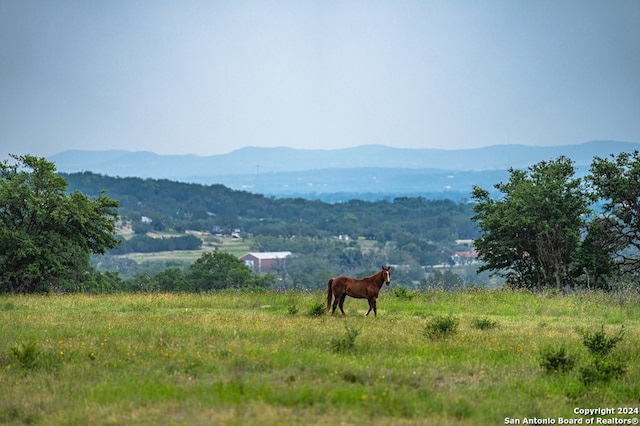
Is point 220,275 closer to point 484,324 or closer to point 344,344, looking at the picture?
point 484,324

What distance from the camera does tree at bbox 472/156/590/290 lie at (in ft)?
111

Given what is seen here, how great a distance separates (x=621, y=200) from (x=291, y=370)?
85.6 ft

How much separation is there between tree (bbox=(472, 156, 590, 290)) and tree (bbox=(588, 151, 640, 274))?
0.98m

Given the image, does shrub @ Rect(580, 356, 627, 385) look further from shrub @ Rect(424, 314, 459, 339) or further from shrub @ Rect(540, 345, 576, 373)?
shrub @ Rect(424, 314, 459, 339)

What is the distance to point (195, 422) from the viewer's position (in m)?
9.16

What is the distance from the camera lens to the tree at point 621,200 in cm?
3300

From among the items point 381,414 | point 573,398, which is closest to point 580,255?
point 573,398

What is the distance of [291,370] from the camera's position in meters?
11.7

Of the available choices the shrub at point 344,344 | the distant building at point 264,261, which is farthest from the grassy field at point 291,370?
the distant building at point 264,261

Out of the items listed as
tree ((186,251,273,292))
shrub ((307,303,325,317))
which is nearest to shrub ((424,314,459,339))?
shrub ((307,303,325,317))

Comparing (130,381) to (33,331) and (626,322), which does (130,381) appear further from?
(626,322)

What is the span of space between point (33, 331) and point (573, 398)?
36.7 feet

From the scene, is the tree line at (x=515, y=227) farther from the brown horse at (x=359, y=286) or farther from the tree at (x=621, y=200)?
the brown horse at (x=359, y=286)

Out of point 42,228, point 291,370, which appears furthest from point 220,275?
point 291,370
